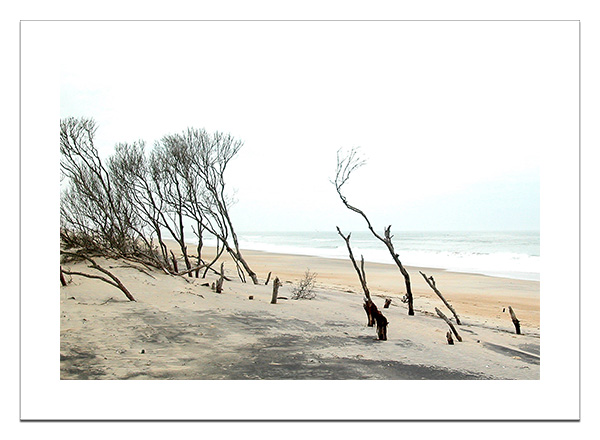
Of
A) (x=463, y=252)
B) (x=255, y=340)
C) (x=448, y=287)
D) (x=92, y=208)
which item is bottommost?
(x=448, y=287)

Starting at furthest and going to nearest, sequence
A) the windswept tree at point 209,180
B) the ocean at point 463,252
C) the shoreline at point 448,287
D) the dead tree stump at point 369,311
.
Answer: the ocean at point 463,252, the windswept tree at point 209,180, the shoreline at point 448,287, the dead tree stump at point 369,311

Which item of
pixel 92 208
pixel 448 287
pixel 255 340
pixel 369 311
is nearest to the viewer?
pixel 255 340

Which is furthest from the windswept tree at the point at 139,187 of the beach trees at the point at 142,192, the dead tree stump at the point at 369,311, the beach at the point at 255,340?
the dead tree stump at the point at 369,311

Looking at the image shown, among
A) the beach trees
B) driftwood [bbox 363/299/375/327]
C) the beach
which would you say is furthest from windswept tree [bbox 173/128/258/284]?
driftwood [bbox 363/299/375/327]

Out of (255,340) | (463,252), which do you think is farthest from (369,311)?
(463,252)

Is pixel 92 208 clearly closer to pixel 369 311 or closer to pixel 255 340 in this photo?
pixel 255 340

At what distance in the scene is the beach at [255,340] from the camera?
13.0 ft

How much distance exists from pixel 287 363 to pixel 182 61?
3423 mm

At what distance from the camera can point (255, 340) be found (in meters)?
4.59

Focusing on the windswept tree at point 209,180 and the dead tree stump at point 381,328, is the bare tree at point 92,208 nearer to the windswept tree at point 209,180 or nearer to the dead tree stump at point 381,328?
the windswept tree at point 209,180

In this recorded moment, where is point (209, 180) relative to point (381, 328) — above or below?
above

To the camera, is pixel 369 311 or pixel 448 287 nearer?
pixel 369 311

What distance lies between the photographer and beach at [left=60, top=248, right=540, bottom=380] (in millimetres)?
3963

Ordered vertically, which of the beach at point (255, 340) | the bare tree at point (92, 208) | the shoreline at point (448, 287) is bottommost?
the shoreline at point (448, 287)
